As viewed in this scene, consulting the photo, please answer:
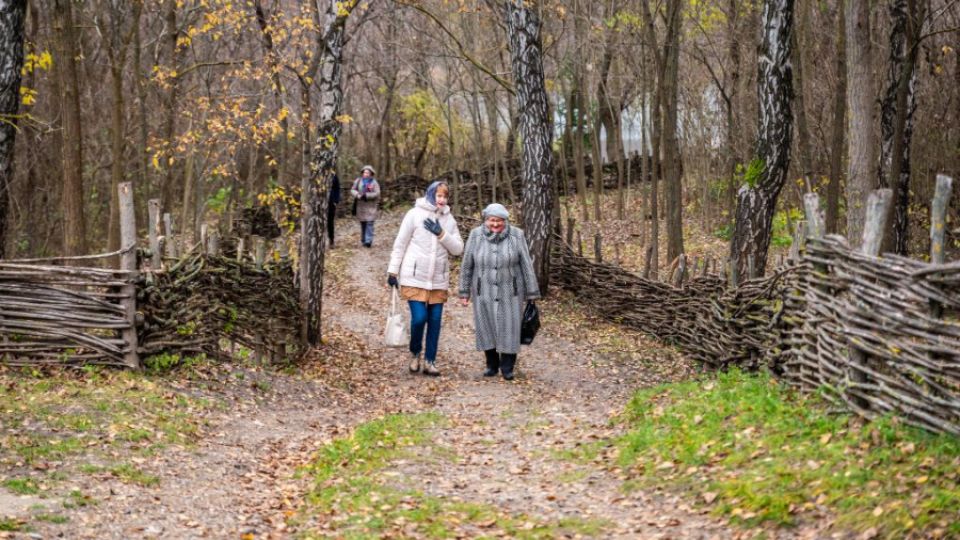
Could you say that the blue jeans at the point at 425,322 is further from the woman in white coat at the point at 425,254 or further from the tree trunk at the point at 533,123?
the tree trunk at the point at 533,123

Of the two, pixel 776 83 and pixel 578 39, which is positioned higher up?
pixel 578 39

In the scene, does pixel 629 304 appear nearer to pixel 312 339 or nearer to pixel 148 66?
pixel 312 339

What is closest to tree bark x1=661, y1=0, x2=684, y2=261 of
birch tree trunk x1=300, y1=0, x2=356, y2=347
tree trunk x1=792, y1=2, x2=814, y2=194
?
tree trunk x1=792, y1=2, x2=814, y2=194

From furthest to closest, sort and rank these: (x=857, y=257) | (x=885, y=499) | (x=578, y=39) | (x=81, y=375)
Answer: (x=578, y=39) < (x=81, y=375) < (x=857, y=257) < (x=885, y=499)

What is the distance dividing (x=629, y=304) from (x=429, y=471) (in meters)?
8.31

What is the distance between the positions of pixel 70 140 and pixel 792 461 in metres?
10.1

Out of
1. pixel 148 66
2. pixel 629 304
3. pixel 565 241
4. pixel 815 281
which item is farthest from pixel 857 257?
pixel 148 66

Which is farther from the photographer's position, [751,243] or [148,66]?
[148,66]

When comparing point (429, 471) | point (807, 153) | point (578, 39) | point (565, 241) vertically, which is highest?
point (578, 39)

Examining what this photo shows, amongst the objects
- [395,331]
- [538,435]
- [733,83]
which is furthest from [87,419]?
[733,83]

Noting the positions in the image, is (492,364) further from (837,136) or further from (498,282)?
(837,136)

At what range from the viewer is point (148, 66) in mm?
24984

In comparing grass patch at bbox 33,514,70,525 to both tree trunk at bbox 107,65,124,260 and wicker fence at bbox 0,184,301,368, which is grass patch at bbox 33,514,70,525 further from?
tree trunk at bbox 107,65,124,260

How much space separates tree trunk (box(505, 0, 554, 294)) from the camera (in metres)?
14.6
